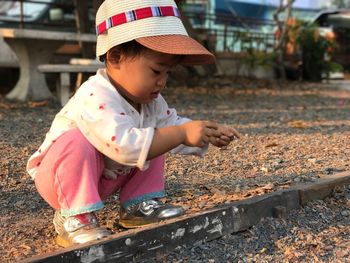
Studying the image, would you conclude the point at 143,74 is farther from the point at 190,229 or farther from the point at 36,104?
the point at 36,104

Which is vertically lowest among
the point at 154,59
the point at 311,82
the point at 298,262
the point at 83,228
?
the point at 311,82

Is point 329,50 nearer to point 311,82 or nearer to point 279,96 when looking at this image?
point 311,82

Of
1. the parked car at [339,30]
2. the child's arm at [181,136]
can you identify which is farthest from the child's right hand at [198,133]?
the parked car at [339,30]

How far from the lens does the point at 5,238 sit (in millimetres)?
2250

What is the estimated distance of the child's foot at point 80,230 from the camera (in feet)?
6.59

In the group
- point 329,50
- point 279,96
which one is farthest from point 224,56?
point 279,96

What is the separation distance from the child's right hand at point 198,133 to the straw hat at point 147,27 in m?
0.27

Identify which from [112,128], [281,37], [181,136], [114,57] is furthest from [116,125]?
[281,37]

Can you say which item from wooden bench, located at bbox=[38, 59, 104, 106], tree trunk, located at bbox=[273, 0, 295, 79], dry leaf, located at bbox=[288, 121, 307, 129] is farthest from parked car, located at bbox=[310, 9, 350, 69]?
wooden bench, located at bbox=[38, 59, 104, 106]

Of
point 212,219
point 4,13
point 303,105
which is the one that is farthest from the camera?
point 4,13

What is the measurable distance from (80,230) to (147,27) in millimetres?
792

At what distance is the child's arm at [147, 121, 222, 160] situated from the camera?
6.32 feet

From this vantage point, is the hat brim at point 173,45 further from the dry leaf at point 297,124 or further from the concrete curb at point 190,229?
the dry leaf at point 297,124

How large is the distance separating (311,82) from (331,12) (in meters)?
2.58
